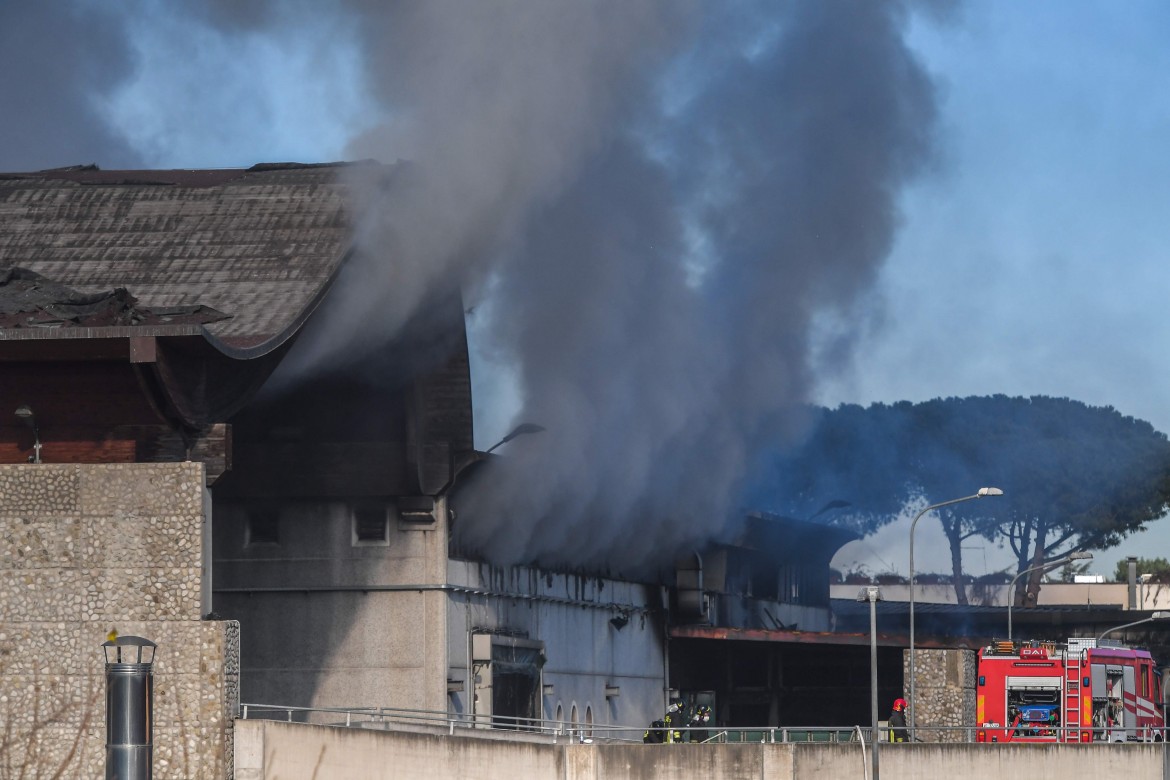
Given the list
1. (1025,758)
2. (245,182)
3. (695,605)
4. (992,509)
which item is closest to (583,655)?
(695,605)

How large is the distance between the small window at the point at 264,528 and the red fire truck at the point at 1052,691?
17.0 metres

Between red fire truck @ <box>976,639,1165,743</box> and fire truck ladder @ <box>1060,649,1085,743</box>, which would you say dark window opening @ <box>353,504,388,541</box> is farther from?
fire truck ladder @ <box>1060,649,1085,743</box>

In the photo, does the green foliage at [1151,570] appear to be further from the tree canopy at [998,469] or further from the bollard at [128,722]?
the bollard at [128,722]

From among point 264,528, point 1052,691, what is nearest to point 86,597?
point 264,528

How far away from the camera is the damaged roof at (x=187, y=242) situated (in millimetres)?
36094

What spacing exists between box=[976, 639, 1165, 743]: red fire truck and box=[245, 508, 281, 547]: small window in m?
17.0

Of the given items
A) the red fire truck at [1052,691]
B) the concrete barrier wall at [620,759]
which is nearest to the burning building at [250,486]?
the concrete barrier wall at [620,759]

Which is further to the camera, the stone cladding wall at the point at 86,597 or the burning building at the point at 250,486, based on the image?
the burning building at the point at 250,486

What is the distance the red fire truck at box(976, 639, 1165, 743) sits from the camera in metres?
37.5

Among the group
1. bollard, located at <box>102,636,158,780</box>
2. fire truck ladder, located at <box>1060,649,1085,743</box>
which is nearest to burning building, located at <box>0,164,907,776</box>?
bollard, located at <box>102,636,158,780</box>

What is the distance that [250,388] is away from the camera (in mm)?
35812

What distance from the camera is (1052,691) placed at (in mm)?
37656

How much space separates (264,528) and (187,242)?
747 centimetres

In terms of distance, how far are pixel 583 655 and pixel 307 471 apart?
43.1 feet
